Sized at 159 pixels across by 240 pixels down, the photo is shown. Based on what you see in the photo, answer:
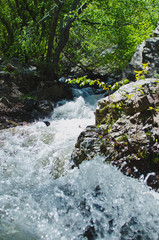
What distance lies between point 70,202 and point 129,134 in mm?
1514

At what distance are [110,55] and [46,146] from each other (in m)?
7.84

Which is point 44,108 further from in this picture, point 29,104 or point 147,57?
point 147,57

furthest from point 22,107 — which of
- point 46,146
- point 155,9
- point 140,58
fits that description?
point 155,9

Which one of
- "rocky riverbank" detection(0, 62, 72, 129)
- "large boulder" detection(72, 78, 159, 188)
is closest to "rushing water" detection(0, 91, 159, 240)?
"large boulder" detection(72, 78, 159, 188)

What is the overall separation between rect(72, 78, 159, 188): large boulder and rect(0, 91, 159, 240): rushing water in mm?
227

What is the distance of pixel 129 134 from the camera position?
11.5 ft

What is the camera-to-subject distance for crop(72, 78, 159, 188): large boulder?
10.3 ft

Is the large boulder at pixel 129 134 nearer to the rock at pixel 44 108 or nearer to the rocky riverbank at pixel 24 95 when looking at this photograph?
the rocky riverbank at pixel 24 95

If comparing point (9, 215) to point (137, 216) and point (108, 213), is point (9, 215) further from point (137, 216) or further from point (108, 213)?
point (137, 216)

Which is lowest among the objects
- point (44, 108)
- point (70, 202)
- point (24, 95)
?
point (70, 202)

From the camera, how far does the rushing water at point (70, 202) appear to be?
98.0 inches

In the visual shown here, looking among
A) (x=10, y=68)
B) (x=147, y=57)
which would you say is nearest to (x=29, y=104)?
(x=10, y=68)

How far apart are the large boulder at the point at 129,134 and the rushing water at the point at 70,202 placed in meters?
0.23

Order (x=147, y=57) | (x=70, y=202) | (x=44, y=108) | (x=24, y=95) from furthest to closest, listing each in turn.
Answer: (x=24, y=95) < (x=44, y=108) < (x=147, y=57) < (x=70, y=202)
